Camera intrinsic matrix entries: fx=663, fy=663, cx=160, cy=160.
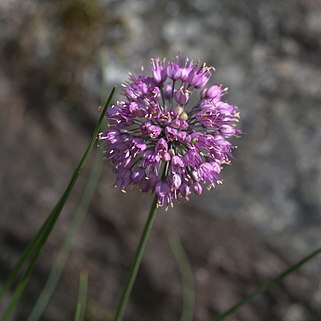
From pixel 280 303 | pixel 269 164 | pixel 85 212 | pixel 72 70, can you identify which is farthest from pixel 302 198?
pixel 72 70

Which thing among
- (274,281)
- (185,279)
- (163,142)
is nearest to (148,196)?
(185,279)

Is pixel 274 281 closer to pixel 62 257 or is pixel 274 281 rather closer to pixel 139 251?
pixel 139 251

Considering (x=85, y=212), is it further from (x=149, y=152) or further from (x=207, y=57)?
(x=149, y=152)

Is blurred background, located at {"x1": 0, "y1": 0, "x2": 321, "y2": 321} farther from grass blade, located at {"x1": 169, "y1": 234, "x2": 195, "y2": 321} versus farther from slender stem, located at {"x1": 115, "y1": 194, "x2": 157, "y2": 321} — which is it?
slender stem, located at {"x1": 115, "y1": 194, "x2": 157, "y2": 321}

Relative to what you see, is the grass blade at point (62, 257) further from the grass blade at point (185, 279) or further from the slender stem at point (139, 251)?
the slender stem at point (139, 251)

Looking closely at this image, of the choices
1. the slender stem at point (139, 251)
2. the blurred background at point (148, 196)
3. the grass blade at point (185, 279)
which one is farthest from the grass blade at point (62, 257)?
the slender stem at point (139, 251)
